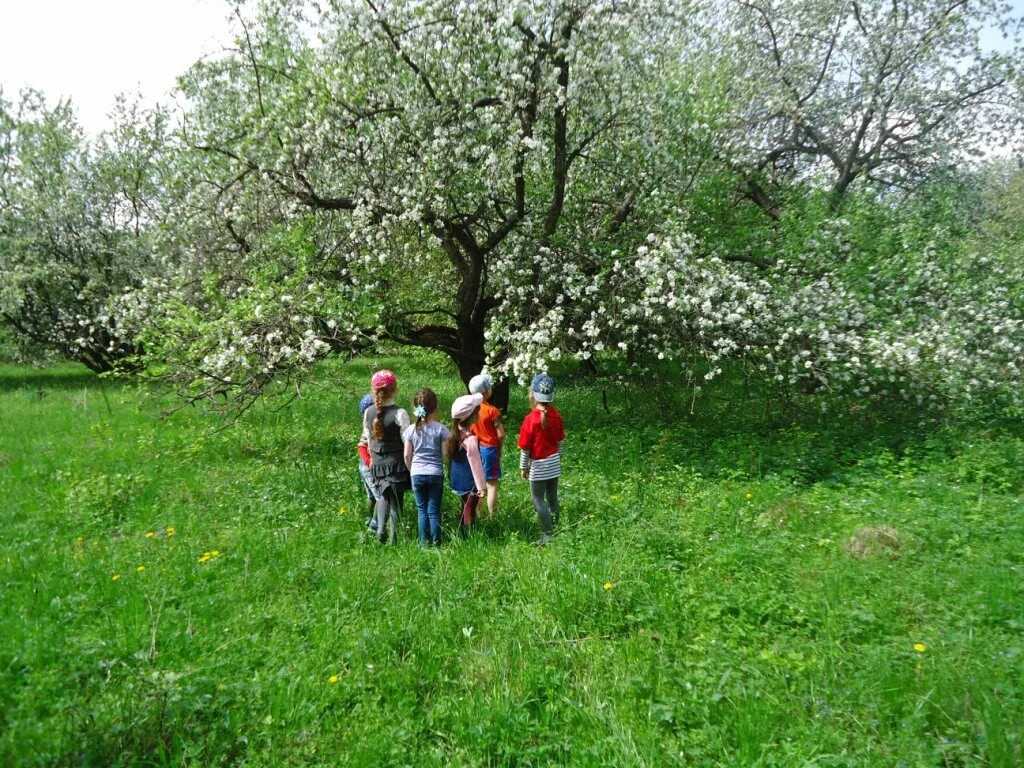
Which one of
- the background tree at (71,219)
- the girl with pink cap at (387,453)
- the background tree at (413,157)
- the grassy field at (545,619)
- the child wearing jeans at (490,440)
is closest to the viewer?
the grassy field at (545,619)

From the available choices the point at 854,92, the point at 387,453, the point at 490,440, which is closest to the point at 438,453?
the point at 387,453

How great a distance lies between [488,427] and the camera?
6.23 m

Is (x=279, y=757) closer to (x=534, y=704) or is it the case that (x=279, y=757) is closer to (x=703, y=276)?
(x=534, y=704)

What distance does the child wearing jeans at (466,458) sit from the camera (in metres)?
5.82

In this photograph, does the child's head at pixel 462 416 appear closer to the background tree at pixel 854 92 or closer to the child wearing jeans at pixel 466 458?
the child wearing jeans at pixel 466 458

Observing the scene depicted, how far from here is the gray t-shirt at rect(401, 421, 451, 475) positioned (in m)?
5.66

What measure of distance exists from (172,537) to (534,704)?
13.3 ft

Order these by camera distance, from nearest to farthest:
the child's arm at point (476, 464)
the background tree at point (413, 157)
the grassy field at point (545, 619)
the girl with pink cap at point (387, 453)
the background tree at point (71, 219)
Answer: the grassy field at point (545, 619) → the child's arm at point (476, 464) → the girl with pink cap at point (387, 453) → the background tree at point (413, 157) → the background tree at point (71, 219)

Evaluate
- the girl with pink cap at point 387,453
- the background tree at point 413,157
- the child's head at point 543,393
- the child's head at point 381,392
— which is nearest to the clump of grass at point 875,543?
the child's head at point 543,393

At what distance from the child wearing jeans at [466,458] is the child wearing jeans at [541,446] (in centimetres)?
42

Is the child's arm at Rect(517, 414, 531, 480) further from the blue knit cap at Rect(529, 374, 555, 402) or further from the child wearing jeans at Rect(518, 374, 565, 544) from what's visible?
the blue knit cap at Rect(529, 374, 555, 402)

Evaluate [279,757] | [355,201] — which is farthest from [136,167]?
[279,757]

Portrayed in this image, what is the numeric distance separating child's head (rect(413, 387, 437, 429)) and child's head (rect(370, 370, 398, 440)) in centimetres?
29

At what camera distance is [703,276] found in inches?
315
